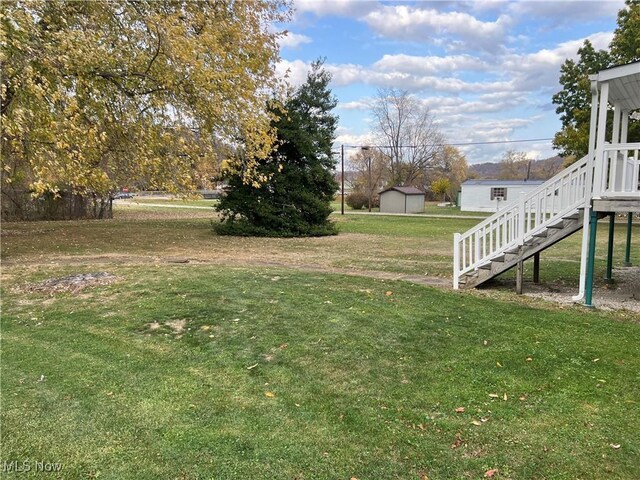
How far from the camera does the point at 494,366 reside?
14.0ft

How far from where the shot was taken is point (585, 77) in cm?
2366

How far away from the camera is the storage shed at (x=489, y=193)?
35088mm

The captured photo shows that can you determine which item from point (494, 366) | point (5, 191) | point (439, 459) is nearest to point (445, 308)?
A: point (494, 366)

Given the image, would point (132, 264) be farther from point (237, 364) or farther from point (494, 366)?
point (494, 366)

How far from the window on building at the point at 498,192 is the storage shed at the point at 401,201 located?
5834 millimetres

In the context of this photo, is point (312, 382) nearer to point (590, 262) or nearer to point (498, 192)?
point (590, 262)

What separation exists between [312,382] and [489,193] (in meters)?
36.1

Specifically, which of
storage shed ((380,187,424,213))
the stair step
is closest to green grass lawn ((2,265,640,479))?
the stair step

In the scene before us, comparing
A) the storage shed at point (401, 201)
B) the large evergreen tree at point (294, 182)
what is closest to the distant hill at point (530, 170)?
the storage shed at point (401, 201)

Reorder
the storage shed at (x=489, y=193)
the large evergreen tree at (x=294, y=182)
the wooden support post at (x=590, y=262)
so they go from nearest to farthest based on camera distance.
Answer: the wooden support post at (x=590, y=262), the large evergreen tree at (x=294, y=182), the storage shed at (x=489, y=193)

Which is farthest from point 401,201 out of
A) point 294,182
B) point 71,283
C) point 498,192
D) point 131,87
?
point 71,283
